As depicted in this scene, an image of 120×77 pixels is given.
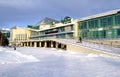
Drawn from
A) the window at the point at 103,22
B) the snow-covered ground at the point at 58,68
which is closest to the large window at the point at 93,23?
the window at the point at 103,22

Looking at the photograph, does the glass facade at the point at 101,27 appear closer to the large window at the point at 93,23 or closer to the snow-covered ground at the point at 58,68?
the large window at the point at 93,23

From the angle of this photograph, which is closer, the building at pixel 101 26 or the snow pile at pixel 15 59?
the snow pile at pixel 15 59

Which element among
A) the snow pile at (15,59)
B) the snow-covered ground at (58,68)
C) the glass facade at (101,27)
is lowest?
the snow-covered ground at (58,68)

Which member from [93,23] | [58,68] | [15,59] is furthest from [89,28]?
[58,68]

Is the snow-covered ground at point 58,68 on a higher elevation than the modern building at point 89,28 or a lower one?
lower

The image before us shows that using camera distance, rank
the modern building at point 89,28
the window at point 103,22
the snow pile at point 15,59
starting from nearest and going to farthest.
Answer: the snow pile at point 15,59, the modern building at point 89,28, the window at point 103,22

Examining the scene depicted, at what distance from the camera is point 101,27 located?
43656 mm

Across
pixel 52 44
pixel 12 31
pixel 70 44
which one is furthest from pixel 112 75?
pixel 12 31

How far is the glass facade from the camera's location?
40.2 m

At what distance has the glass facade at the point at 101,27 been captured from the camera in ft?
132

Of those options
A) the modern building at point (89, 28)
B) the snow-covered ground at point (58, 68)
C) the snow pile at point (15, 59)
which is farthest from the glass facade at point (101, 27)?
the snow pile at point (15, 59)

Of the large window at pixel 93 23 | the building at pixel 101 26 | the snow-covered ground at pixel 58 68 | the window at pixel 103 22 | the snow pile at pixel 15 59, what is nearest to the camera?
the snow-covered ground at pixel 58 68

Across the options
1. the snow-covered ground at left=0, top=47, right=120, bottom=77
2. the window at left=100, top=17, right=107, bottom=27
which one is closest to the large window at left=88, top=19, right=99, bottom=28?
the window at left=100, top=17, right=107, bottom=27

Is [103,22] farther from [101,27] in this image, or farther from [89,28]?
[89,28]
